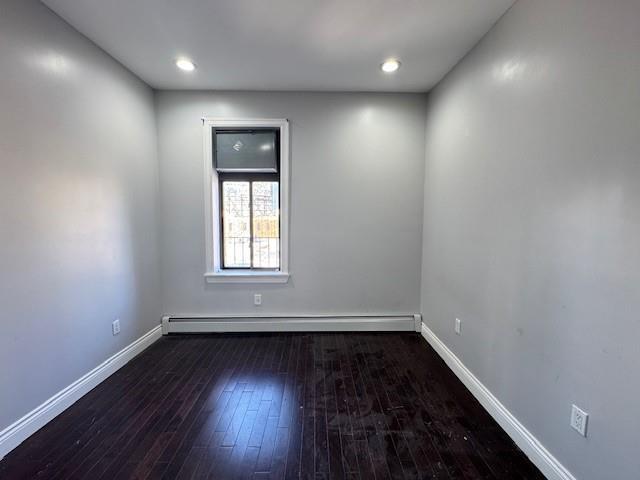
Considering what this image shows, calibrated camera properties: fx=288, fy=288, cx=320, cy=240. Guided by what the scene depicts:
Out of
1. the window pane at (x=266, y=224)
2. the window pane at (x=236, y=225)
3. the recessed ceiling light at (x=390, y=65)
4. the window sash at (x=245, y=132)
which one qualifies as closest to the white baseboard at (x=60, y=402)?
the window pane at (x=236, y=225)

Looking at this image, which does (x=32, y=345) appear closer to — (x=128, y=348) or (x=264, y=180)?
(x=128, y=348)

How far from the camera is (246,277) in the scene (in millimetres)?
3215

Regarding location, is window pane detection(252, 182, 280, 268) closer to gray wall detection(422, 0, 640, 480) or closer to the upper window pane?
the upper window pane

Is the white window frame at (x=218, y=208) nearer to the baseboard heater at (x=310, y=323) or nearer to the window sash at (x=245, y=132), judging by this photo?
the window sash at (x=245, y=132)

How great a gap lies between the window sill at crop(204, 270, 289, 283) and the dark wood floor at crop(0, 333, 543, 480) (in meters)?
0.81

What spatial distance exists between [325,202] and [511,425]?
2.37 meters

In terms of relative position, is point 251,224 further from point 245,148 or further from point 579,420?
point 579,420

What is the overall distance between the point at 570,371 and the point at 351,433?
1.22 meters

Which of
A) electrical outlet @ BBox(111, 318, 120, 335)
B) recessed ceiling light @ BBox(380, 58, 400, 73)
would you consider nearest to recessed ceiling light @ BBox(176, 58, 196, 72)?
recessed ceiling light @ BBox(380, 58, 400, 73)

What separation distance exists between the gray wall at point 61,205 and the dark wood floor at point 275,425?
371 mm

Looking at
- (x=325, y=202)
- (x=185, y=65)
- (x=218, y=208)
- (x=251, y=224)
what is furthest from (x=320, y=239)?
(x=185, y=65)

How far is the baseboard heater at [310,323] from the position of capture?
3248 millimetres

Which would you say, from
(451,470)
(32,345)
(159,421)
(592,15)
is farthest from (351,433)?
(592,15)

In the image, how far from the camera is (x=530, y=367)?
163 cm
